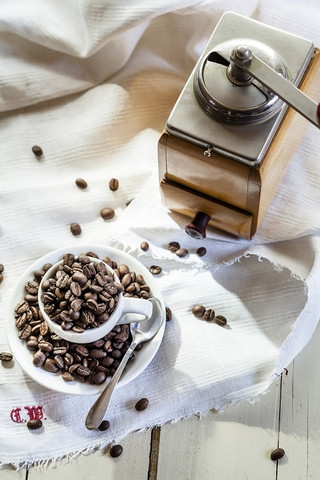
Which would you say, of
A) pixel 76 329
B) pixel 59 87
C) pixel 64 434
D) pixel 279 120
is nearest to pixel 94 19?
pixel 59 87

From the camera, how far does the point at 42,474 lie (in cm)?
123

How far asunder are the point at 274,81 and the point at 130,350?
469 mm

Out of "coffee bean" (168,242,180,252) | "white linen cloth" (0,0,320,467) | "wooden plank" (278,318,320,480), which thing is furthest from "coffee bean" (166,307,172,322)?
"wooden plank" (278,318,320,480)

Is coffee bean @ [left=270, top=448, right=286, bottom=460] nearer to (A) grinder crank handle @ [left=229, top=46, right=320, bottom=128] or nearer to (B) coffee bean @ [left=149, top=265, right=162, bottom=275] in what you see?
(B) coffee bean @ [left=149, top=265, right=162, bottom=275]

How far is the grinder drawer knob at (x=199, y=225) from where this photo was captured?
4.30 ft

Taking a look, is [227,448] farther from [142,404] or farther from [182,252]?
[182,252]

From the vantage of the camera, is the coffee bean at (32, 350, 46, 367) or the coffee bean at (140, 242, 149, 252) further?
the coffee bean at (140, 242, 149, 252)

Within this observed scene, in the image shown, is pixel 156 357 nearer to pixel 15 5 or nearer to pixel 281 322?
pixel 281 322

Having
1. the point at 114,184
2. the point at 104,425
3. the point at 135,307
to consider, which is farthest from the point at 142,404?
the point at 114,184

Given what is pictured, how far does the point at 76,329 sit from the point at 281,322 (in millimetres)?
376

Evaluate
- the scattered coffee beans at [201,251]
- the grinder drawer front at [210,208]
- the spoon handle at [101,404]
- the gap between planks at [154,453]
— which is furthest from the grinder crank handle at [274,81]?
the gap between planks at [154,453]

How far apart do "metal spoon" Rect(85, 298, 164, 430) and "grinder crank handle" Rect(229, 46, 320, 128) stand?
40cm

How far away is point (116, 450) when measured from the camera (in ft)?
4.05

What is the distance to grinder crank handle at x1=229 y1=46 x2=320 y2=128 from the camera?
1.04 meters
